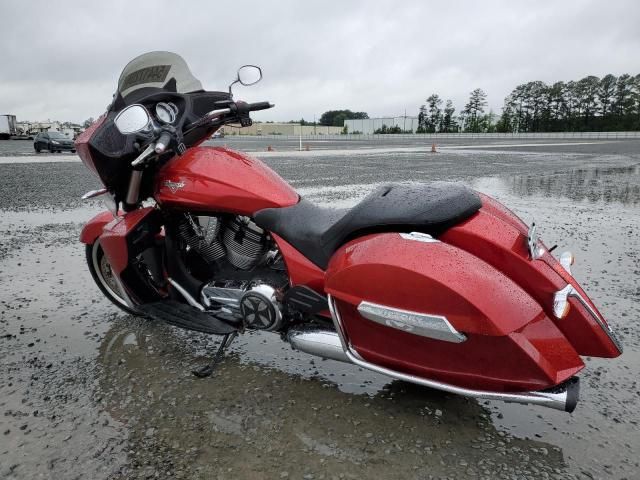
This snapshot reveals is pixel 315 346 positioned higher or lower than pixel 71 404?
higher

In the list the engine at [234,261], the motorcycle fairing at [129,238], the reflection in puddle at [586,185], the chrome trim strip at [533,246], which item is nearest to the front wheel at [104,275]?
the motorcycle fairing at [129,238]

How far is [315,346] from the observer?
2.33 meters

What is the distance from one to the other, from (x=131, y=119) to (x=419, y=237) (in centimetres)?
160

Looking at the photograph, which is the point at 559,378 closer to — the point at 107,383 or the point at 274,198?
the point at 274,198

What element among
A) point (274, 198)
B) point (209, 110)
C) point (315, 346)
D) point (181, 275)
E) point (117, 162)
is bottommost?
point (315, 346)

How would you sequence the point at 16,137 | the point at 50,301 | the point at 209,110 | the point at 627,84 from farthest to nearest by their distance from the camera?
the point at 627,84 → the point at 16,137 → the point at 50,301 → the point at 209,110

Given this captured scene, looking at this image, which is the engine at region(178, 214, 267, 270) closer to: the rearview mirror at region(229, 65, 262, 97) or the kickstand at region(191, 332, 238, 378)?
the kickstand at region(191, 332, 238, 378)

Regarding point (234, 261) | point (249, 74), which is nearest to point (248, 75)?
point (249, 74)

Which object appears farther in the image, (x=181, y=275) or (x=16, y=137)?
(x=16, y=137)

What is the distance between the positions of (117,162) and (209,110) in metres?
0.63

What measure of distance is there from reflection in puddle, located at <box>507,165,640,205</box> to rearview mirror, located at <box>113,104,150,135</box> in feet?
24.0

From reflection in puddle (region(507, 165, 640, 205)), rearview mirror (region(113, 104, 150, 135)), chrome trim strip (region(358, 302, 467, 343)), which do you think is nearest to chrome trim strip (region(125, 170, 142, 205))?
rearview mirror (region(113, 104, 150, 135))

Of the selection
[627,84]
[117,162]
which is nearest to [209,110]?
[117,162]

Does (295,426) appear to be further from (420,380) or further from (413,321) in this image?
(413,321)
